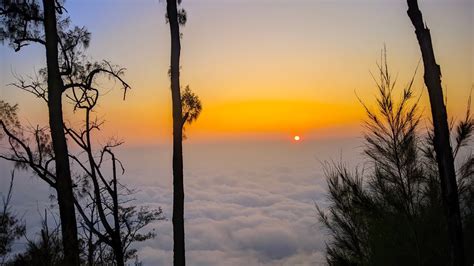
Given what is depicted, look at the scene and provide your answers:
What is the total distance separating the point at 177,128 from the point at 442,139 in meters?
5.55

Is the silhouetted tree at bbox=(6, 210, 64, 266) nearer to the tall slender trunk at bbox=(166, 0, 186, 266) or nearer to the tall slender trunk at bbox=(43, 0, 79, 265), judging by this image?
the tall slender trunk at bbox=(43, 0, 79, 265)

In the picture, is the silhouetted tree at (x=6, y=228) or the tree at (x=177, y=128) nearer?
the silhouetted tree at (x=6, y=228)

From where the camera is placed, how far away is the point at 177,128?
401 inches

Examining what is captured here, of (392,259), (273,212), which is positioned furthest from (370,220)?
(273,212)

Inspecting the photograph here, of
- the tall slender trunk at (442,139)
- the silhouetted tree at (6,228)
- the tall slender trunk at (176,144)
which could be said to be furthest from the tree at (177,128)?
the tall slender trunk at (442,139)

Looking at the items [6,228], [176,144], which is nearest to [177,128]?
[176,144]

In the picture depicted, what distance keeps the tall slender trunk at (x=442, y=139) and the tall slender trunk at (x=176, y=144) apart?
17.1 feet

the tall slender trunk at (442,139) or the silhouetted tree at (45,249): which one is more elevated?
the tall slender trunk at (442,139)

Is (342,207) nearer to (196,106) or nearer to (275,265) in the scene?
(196,106)

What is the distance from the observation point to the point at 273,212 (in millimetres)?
133125

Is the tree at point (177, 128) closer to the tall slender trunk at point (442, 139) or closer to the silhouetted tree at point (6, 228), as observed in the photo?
the silhouetted tree at point (6, 228)

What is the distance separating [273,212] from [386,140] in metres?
128

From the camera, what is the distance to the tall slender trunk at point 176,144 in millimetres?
9820

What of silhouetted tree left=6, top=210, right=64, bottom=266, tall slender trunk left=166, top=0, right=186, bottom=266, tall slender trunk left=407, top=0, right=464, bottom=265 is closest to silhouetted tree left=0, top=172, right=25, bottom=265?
silhouetted tree left=6, top=210, right=64, bottom=266
